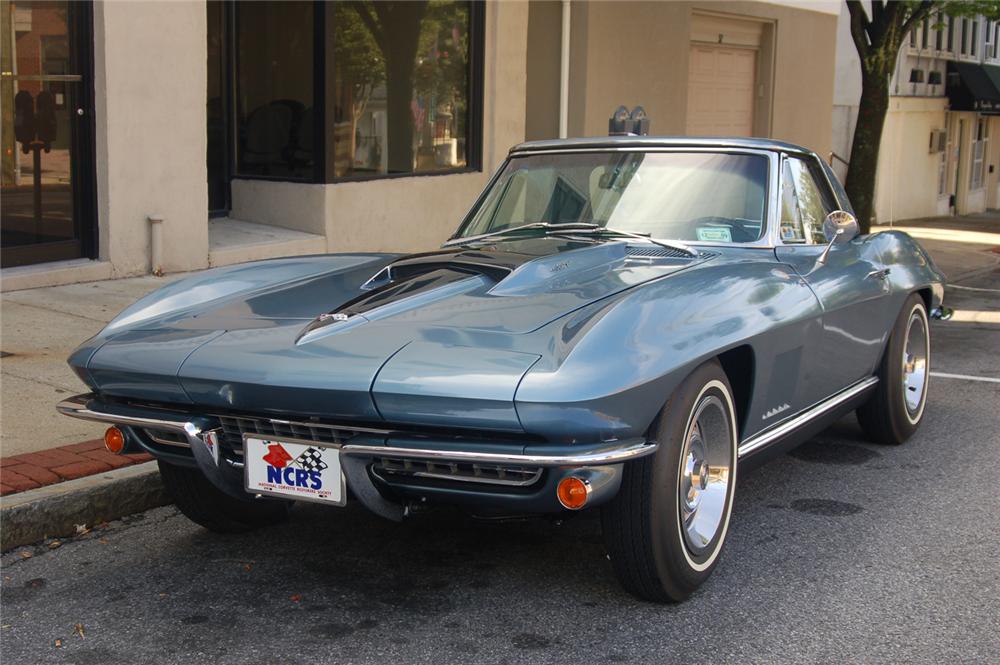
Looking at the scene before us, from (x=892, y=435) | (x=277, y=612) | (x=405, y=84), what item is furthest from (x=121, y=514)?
(x=405, y=84)

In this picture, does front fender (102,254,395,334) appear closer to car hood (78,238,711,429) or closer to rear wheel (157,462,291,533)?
car hood (78,238,711,429)

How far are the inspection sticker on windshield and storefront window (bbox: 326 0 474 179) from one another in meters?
6.94

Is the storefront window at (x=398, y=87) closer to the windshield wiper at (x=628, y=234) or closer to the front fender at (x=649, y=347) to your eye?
the windshield wiper at (x=628, y=234)

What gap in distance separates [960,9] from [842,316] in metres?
11.6

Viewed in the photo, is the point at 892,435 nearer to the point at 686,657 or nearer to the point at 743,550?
the point at 743,550

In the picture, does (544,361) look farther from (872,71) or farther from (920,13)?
(920,13)

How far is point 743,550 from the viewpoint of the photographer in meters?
4.52

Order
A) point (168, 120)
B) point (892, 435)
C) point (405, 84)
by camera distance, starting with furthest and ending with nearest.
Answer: point (405, 84) → point (168, 120) → point (892, 435)

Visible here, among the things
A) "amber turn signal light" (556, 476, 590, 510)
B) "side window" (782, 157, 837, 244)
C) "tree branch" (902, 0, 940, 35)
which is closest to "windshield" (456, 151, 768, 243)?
"side window" (782, 157, 837, 244)

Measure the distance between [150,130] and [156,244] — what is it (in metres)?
0.91

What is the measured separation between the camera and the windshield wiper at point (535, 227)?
5.14 metres

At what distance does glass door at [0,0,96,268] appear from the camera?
903 centimetres

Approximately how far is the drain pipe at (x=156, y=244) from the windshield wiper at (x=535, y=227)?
196 inches

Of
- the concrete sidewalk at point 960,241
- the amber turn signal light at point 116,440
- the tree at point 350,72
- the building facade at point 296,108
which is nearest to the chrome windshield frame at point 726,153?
the amber turn signal light at point 116,440
